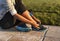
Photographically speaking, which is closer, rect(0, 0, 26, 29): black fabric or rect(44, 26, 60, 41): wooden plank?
rect(44, 26, 60, 41): wooden plank

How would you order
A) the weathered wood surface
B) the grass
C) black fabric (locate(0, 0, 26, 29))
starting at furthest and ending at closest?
1. the grass
2. black fabric (locate(0, 0, 26, 29))
3. the weathered wood surface

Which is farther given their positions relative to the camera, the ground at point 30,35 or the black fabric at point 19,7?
the black fabric at point 19,7

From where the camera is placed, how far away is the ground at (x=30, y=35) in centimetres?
348

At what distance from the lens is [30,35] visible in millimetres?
3707

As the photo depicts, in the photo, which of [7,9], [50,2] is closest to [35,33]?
[7,9]

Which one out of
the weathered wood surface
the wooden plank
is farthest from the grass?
the weathered wood surface

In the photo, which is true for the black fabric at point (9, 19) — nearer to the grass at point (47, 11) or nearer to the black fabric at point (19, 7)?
the black fabric at point (19, 7)

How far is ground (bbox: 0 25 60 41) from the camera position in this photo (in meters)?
3.48

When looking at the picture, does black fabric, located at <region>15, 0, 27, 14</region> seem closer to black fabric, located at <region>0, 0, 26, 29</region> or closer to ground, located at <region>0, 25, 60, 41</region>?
black fabric, located at <region>0, 0, 26, 29</region>

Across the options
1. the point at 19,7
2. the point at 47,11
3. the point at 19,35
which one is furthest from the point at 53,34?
the point at 47,11

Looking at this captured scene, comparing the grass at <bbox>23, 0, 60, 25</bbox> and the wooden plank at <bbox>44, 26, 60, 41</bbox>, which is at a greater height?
the grass at <bbox>23, 0, 60, 25</bbox>

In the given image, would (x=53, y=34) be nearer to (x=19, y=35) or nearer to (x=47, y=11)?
(x=19, y=35)

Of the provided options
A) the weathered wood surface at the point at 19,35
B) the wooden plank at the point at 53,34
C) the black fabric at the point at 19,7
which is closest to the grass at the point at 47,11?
the wooden plank at the point at 53,34

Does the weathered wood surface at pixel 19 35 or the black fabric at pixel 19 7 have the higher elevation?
the black fabric at pixel 19 7
